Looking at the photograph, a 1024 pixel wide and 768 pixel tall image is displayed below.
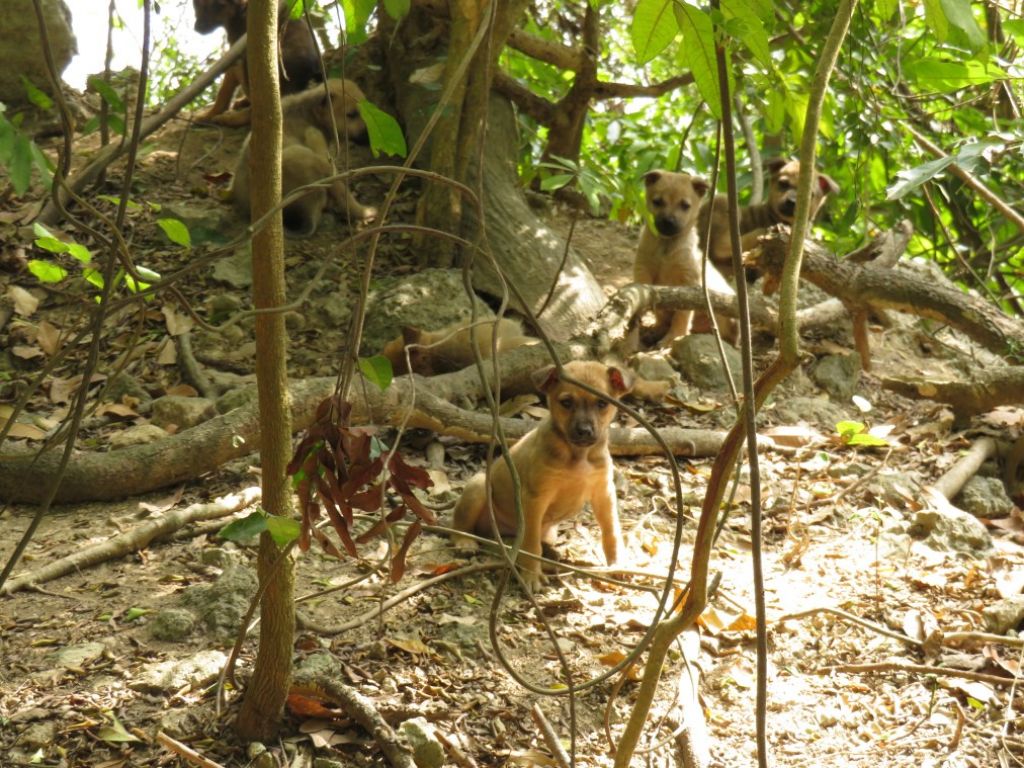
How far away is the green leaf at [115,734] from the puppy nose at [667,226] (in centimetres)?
634

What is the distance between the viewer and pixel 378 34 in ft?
29.8

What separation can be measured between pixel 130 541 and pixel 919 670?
3392 mm

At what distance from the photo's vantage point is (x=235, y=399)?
565 centimetres

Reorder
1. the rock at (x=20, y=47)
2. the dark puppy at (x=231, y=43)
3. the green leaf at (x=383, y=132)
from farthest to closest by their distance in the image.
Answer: the dark puppy at (x=231, y=43) < the rock at (x=20, y=47) < the green leaf at (x=383, y=132)

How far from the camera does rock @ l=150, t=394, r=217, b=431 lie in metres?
5.68

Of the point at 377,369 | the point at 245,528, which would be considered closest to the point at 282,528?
the point at 245,528

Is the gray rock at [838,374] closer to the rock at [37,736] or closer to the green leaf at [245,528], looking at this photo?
the green leaf at [245,528]

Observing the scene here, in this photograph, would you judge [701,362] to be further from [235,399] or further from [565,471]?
[235,399]

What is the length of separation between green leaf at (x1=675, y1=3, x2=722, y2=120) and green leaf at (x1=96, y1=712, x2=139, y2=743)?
8.63ft

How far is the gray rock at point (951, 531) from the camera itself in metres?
5.09

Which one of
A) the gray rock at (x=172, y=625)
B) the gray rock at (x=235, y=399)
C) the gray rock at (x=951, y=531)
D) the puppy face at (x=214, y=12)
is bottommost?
the gray rock at (x=172, y=625)

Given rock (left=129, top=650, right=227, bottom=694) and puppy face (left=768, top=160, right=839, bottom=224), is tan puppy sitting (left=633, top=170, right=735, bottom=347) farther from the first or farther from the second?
rock (left=129, top=650, right=227, bottom=694)

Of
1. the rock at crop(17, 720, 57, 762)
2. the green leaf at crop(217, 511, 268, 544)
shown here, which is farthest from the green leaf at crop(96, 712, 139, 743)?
the green leaf at crop(217, 511, 268, 544)

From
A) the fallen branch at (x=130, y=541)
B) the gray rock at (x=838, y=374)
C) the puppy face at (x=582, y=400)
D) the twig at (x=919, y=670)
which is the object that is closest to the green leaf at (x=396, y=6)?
the puppy face at (x=582, y=400)
